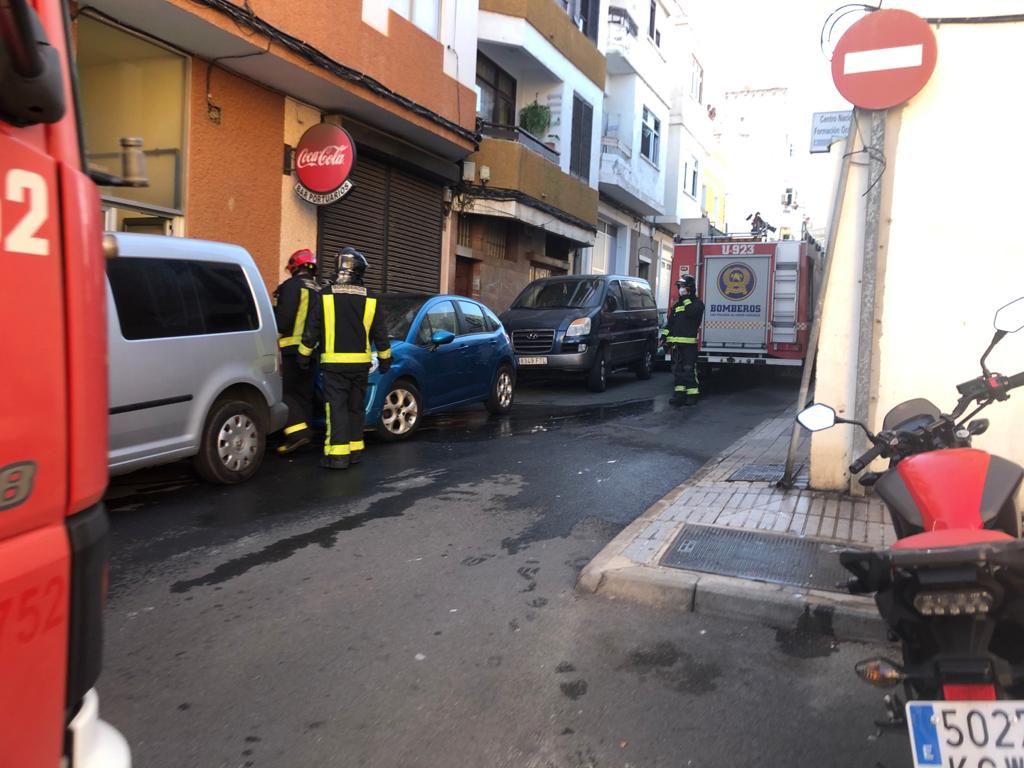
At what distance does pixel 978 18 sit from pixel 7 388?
6.16m

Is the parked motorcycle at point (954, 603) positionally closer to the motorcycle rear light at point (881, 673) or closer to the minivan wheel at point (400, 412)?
the motorcycle rear light at point (881, 673)

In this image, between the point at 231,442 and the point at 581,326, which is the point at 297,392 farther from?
the point at 581,326

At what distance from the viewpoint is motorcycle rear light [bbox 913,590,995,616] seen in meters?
2.10

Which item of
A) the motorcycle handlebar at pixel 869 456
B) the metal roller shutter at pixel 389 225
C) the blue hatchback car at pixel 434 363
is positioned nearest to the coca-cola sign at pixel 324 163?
the metal roller shutter at pixel 389 225

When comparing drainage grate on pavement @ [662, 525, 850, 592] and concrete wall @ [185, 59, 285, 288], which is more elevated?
concrete wall @ [185, 59, 285, 288]

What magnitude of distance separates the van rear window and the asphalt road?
128 centimetres

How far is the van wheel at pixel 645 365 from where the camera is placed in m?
15.9

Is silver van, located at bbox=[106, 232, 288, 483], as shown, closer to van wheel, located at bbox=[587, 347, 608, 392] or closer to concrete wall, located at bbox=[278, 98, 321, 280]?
concrete wall, located at bbox=[278, 98, 321, 280]

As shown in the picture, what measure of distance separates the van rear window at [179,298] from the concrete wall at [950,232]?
15.2 ft

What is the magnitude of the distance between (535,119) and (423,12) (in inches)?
214

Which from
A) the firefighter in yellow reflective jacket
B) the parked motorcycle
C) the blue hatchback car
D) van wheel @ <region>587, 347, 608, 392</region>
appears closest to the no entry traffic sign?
the parked motorcycle

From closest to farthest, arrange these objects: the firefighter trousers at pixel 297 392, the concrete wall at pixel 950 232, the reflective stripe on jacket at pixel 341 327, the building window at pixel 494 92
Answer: the concrete wall at pixel 950 232 < the reflective stripe on jacket at pixel 341 327 < the firefighter trousers at pixel 297 392 < the building window at pixel 494 92

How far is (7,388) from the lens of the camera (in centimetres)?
143

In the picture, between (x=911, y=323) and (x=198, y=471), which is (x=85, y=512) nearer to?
(x=198, y=471)
